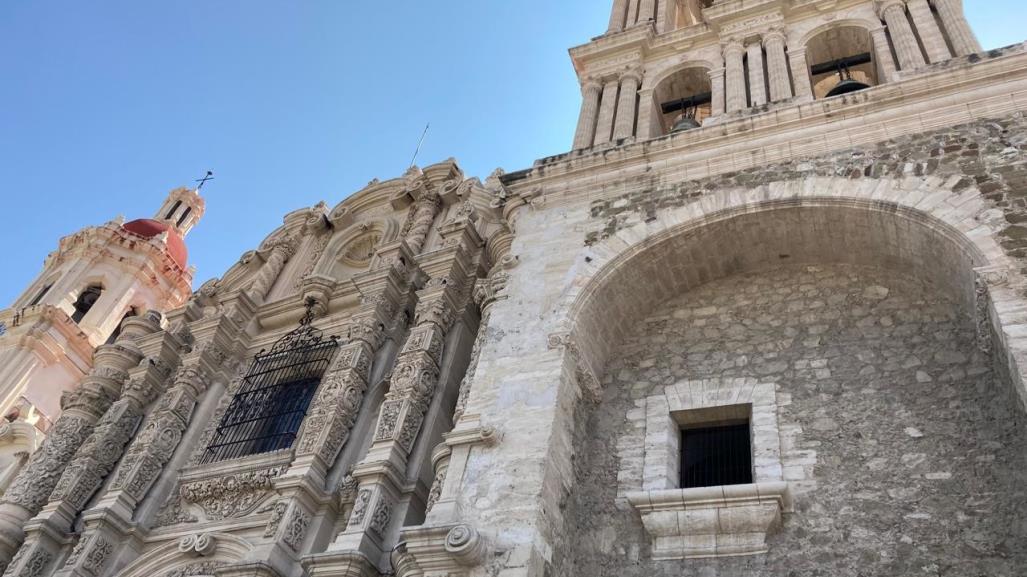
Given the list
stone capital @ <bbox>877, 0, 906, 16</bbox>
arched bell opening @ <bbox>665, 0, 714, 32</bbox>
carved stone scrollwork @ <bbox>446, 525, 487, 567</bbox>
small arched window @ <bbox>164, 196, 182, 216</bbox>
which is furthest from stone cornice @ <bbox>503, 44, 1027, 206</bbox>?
small arched window @ <bbox>164, 196, 182, 216</bbox>

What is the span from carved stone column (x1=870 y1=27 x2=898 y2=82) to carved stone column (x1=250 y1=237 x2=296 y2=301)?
33.8ft

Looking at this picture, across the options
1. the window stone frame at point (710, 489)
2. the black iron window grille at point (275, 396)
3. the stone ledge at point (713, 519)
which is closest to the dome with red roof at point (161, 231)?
the black iron window grille at point (275, 396)

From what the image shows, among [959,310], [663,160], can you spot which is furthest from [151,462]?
[959,310]

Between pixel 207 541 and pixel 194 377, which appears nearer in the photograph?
pixel 207 541

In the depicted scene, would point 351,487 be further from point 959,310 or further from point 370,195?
point 370,195

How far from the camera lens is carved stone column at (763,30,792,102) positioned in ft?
36.1

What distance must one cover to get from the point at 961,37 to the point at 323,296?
31.5ft

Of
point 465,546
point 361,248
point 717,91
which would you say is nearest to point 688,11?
point 717,91

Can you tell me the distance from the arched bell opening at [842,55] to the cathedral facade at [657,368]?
0.06m

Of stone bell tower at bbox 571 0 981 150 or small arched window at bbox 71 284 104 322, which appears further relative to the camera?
small arched window at bbox 71 284 104 322

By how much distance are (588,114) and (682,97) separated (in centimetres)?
168

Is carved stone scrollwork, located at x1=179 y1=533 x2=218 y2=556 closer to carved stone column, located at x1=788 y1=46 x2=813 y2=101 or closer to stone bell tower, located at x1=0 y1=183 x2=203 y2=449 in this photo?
carved stone column, located at x1=788 y1=46 x2=813 y2=101

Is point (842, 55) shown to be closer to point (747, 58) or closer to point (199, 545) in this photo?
point (747, 58)

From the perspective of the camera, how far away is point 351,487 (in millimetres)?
9164
